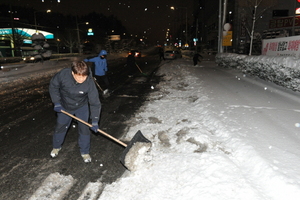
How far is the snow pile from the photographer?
9.00ft

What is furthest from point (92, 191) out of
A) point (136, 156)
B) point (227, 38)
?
Result: point (227, 38)

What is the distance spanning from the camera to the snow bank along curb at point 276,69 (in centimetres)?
760

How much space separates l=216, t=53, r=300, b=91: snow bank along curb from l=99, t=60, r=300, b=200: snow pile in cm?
434

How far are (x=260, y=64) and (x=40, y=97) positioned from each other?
9642 millimetres

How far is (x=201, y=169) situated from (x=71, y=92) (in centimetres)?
222

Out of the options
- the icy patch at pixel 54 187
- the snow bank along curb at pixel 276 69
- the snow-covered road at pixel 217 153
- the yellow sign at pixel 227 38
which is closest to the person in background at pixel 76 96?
the icy patch at pixel 54 187

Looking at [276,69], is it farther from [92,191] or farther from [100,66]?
[92,191]

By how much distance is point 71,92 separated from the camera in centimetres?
320

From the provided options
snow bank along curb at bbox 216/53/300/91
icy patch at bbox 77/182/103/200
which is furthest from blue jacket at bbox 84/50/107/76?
snow bank along curb at bbox 216/53/300/91

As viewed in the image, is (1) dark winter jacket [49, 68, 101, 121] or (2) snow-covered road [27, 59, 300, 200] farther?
(1) dark winter jacket [49, 68, 101, 121]

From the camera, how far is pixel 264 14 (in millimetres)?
32906

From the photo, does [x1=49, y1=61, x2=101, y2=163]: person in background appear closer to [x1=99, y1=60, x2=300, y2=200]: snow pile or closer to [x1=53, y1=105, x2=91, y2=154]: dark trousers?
[x1=53, y1=105, x2=91, y2=154]: dark trousers

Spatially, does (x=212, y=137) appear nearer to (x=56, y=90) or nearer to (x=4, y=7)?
(x=56, y=90)

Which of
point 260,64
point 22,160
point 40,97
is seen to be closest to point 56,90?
point 22,160
